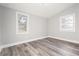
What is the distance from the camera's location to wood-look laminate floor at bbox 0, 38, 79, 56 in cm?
155

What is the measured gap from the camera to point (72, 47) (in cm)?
156

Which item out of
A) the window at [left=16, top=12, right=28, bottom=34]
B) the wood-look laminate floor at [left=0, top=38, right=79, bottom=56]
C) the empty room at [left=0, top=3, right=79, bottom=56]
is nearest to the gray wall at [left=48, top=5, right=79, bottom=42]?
the empty room at [left=0, top=3, right=79, bottom=56]

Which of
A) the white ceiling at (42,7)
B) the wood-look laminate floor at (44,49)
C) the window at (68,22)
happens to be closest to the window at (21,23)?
the white ceiling at (42,7)

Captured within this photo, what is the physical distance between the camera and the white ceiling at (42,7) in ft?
4.98

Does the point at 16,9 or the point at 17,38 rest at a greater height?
the point at 16,9

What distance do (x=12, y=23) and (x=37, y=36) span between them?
1.88 feet

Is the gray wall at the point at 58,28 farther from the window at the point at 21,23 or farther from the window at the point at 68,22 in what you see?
the window at the point at 21,23

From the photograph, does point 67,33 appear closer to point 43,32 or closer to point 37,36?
point 43,32

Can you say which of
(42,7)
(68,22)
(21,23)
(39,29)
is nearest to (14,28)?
(21,23)

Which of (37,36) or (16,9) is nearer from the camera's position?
(16,9)

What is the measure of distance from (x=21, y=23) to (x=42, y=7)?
0.53 metres

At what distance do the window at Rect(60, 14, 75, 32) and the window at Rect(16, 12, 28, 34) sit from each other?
740 mm

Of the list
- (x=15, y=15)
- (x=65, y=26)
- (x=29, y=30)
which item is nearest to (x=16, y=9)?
(x=15, y=15)

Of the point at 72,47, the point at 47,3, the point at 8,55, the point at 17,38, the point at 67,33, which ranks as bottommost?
the point at 8,55
